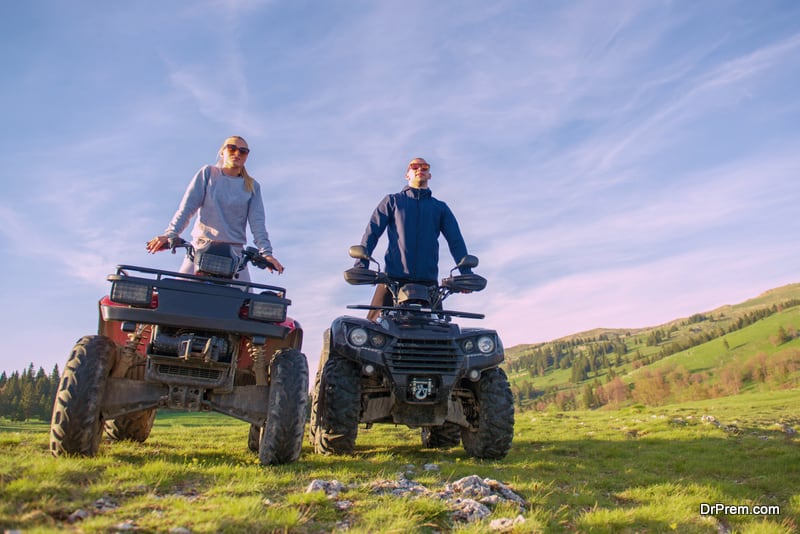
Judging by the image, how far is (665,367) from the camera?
173250mm

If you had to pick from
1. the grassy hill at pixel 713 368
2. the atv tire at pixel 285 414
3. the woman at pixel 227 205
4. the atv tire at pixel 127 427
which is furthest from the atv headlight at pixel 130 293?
the grassy hill at pixel 713 368

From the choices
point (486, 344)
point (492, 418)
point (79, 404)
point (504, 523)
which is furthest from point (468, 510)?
point (79, 404)

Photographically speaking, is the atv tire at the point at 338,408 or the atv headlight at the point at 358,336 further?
the atv headlight at the point at 358,336

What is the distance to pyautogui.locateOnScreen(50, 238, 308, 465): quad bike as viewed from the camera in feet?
16.1

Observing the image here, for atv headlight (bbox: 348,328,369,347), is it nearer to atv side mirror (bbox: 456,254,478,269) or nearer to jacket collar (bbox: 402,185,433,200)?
atv side mirror (bbox: 456,254,478,269)

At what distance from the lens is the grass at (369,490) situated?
3.36 m

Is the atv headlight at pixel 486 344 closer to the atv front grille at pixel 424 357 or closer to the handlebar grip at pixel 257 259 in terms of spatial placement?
the atv front grille at pixel 424 357

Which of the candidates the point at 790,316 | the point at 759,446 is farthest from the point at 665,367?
the point at 759,446

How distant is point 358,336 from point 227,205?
7.45 feet

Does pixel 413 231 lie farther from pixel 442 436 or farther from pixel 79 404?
pixel 79 404

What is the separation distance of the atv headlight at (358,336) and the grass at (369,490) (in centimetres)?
137

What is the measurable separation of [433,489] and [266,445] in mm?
1724

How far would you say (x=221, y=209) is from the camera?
21.5 feet

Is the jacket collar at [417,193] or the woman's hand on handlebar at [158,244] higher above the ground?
the jacket collar at [417,193]
